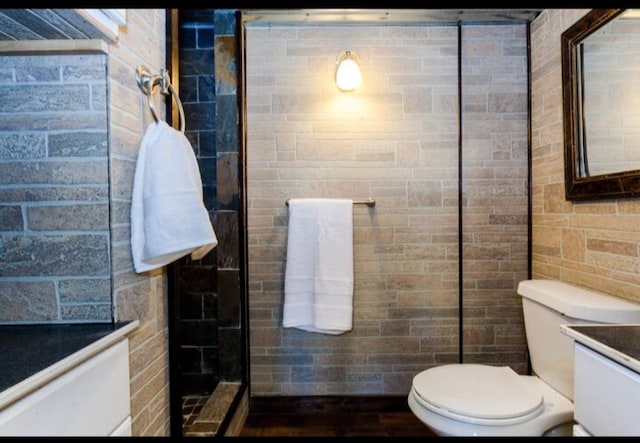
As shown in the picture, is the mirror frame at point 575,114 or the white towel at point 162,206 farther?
the mirror frame at point 575,114

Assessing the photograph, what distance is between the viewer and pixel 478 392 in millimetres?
1229

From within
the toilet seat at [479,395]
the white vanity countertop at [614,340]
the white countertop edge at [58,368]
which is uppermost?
the white countertop edge at [58,368]

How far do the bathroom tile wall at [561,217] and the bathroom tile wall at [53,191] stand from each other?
1666 millimetres

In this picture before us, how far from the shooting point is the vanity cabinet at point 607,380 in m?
0.77

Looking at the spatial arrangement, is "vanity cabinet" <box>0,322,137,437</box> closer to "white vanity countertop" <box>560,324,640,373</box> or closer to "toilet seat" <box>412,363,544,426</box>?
"toilet seat" <box>412,363,544,426</box>

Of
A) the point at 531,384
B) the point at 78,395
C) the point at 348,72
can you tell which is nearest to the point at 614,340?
the point at 531,384

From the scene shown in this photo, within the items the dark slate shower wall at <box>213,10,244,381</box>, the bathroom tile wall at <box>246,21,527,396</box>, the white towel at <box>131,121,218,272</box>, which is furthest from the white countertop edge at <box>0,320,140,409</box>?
the bathroom tile wall at <box>246,21,527,396</box>

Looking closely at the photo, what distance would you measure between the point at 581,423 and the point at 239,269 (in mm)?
1460

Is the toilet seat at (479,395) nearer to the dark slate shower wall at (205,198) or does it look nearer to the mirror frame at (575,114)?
the mirror frame at (575,114)

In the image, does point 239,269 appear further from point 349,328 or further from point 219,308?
point 349,328

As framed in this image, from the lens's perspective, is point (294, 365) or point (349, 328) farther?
point (294, 365)

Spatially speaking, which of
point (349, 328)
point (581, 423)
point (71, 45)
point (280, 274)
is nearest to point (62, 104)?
point (71, 45)

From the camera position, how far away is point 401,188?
1.89 meters

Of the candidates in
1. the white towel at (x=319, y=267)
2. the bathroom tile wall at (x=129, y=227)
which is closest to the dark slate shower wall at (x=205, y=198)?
the white towel at (x=319, y=267)
